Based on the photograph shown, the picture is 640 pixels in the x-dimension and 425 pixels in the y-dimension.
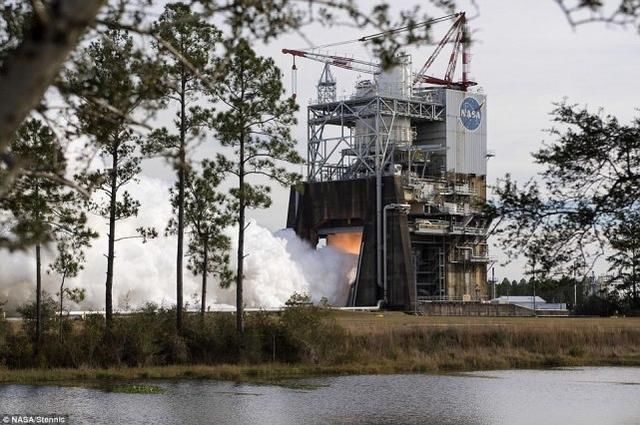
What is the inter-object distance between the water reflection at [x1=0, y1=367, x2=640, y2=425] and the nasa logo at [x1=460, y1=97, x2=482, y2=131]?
193 ft

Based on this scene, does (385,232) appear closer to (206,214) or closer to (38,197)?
(206,214)

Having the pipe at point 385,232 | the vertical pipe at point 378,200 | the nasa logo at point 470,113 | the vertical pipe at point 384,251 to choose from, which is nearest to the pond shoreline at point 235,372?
the vertical pipe at point 384,251

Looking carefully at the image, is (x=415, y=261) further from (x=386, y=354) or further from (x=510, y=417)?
(x=510, y=417)

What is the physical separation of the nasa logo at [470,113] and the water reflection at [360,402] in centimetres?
5884

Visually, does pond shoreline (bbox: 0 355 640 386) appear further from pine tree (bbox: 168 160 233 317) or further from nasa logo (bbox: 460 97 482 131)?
nasa logo (bbox: 460 97 482 131)

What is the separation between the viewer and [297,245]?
9831 cm

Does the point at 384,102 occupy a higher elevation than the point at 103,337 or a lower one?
higher

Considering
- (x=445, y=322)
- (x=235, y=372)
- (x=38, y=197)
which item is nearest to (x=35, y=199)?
(x=38, y=197)

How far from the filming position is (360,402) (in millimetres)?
36156

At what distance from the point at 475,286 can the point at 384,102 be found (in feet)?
64.7

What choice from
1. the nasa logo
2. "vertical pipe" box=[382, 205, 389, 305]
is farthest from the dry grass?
the nasa logo

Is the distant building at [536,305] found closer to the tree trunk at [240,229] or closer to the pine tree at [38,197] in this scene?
the tree trunk at [240,229]

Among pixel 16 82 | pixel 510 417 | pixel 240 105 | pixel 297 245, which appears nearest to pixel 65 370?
pixel 240 105

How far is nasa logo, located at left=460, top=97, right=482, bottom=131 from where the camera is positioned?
102m
